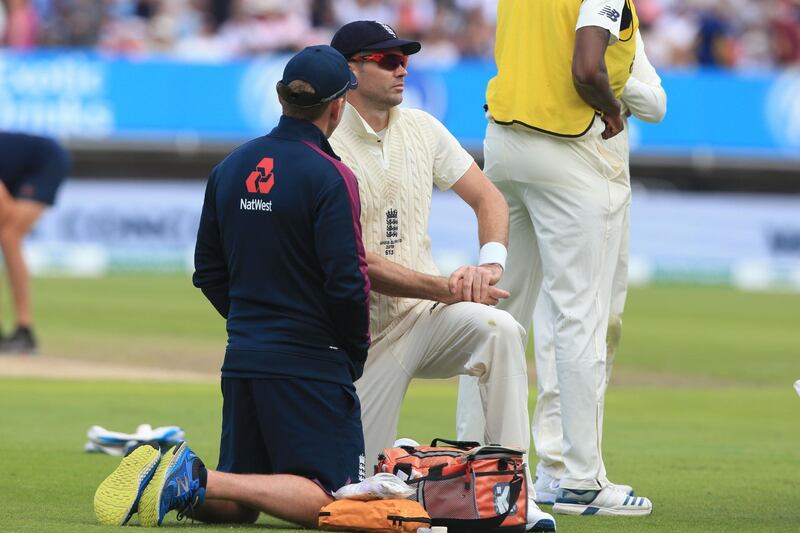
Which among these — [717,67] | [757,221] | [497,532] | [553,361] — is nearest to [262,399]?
[497,532]

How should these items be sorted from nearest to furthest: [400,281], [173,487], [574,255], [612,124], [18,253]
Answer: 1. [173,487]
2. [400,281]
3. [574,255]
4. [612,124]
5. [18,253]

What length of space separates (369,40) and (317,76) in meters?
0.68

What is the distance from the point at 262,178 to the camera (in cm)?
572

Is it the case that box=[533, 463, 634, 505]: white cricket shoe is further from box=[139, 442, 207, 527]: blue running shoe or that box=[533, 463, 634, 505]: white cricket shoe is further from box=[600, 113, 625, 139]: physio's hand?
box=[139, 442, 207, 527]: blue running shoe

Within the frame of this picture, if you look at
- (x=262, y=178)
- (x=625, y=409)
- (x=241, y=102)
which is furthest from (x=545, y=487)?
(x=241, y=102)

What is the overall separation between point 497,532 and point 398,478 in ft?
1.38

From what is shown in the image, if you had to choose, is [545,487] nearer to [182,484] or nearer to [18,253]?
[182,484]

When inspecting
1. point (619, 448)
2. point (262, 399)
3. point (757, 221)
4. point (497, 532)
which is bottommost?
point (757, 221)

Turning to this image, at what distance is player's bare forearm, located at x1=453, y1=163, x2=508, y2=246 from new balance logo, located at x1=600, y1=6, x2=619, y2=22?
864 millimetres

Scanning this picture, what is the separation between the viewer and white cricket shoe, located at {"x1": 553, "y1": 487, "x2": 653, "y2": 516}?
21.5 ft

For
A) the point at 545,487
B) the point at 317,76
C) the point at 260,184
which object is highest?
the point at 317,76

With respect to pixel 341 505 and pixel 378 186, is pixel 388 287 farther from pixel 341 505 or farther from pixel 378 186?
pixel 341 505

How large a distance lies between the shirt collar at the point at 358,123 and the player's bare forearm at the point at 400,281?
573 millimetres

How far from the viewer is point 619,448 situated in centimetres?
898
